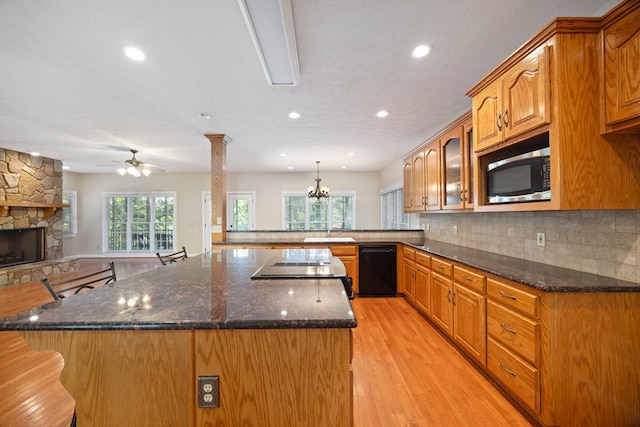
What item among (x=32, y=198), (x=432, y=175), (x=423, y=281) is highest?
(x=432, y=175)

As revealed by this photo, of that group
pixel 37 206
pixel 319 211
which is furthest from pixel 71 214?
pixel 319 211

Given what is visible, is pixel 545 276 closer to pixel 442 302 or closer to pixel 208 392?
pixel 442 302

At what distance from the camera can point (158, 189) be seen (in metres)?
7.93

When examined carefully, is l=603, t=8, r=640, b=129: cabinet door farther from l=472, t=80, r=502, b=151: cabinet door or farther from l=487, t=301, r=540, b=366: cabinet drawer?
l=487, t=301, r=540, b=366: cabinet drawer

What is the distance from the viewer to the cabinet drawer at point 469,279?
6.76 feet

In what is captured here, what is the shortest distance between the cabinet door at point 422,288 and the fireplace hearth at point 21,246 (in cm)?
709

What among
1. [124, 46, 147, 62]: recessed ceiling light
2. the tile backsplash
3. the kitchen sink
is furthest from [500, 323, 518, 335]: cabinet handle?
[124, 46, 147, 62]: recessed ceiling light

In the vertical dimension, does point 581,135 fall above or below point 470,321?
above

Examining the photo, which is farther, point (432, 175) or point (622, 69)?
point (432, 175)

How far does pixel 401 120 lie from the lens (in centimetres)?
354

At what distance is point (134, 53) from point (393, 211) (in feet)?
18.7

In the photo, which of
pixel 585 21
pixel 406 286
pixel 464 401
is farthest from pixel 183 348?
pixel 406 286

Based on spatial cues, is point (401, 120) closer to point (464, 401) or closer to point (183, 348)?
point (464, 401)

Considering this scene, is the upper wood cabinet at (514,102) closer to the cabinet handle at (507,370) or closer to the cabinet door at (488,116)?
the cabinet door at (488,116)
